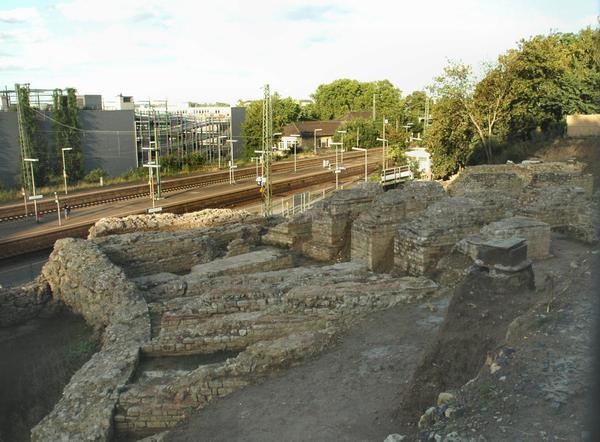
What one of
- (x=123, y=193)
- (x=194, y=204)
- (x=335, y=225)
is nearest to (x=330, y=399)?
(x=335, y=225)

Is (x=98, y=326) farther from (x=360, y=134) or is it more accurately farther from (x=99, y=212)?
(x=360, y=134)

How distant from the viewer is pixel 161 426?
7461 mm

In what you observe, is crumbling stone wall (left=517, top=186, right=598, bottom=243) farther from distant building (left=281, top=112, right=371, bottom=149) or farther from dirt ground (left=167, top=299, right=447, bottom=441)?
distant building (left=281, top=112, right=371, bottom=149)

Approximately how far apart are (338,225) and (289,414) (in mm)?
9654

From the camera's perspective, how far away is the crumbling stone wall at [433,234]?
459 inches

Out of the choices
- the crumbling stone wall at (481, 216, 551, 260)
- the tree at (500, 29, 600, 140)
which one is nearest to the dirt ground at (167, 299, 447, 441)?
the crumbling stone wall at (481, 216, 551, 260)

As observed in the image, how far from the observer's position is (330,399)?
24.0 ft

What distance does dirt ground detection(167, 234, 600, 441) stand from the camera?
15.3 feet

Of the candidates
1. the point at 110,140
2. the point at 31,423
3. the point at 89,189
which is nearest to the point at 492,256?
the point at 31,423

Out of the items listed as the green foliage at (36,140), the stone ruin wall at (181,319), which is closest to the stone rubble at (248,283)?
the stone ruin wall at (181,319)

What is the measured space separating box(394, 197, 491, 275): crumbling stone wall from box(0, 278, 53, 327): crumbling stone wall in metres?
8.47

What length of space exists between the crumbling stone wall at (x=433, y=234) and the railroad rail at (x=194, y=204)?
→ 1691 centimetres

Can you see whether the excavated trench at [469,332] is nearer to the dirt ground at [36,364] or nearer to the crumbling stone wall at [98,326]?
the crumbling stone wall at [98,326]

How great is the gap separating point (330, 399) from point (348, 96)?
302ft
